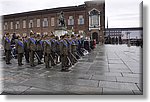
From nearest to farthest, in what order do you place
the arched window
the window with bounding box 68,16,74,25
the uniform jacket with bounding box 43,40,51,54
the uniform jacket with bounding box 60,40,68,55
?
the uniform jacket with bounding box 60,40,68,55
the uniform jacket with bounding box 43,40,51,54
the arched window
the window with bounding box 68,16,74,25

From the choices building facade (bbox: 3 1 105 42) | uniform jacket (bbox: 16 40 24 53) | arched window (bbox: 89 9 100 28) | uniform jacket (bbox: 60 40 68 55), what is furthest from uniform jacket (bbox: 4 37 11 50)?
arched window (bbox: 89 9 100 28)

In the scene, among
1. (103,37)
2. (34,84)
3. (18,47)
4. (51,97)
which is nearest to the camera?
(51,97)

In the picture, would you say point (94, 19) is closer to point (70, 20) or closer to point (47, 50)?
point (70, 20)

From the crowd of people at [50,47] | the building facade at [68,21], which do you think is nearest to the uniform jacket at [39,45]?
the crowd of people at [50,47]

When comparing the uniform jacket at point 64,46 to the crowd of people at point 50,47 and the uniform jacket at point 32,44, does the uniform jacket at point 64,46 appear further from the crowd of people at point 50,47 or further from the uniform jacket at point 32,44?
the uniform jacket at point 32,44

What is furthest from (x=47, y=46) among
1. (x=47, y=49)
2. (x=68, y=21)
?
(x=68, y=21)

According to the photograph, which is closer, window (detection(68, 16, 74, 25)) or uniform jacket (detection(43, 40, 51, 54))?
uniform jacket (detection(43, 40, 51, 54))

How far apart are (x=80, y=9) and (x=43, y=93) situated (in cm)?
3432

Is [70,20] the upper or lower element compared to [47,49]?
upper

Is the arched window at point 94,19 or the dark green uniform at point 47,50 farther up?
the arched window at point 94,19

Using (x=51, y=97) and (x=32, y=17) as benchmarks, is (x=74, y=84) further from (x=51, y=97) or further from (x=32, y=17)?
(x=32, y=17)

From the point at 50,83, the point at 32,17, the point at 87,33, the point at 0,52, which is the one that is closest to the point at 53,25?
the point at 32,17

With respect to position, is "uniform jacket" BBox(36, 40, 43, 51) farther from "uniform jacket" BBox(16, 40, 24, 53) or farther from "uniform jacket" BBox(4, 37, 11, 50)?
"uniform jacket" BBox(4, 37, 11, 50)

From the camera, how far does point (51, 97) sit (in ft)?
13.5
